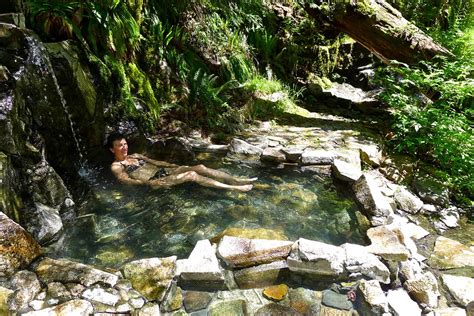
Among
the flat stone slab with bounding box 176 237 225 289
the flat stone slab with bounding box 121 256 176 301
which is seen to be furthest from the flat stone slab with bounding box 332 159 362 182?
the flat stone slab with bounding box 121 256 176 301

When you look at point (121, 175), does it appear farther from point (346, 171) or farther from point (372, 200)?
point (372, 200)

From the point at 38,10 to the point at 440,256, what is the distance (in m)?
5.72

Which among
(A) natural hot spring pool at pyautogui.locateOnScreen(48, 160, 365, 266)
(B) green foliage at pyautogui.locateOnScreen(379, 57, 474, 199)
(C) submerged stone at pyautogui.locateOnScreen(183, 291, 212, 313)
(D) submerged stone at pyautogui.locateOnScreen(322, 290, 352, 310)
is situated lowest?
(A) natural hot spring pool at pyautogui.locateOnScreen(48, 160, 365, 266)

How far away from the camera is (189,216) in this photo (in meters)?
4.17

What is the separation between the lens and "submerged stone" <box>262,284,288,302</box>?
287 cm

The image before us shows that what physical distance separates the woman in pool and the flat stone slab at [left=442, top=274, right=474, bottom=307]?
8.12 ft

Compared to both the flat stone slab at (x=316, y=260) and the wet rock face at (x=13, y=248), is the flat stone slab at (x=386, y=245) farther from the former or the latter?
the wet rock face at (x=13, y=248)

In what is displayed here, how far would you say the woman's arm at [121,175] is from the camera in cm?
471

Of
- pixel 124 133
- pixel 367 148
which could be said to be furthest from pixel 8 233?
pixel 367 148

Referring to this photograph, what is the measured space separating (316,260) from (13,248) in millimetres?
2617

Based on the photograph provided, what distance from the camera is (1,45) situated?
382cm

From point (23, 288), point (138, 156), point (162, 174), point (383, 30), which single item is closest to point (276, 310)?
point (23, 288)

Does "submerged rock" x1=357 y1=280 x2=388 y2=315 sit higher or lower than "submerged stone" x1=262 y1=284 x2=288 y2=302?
higher

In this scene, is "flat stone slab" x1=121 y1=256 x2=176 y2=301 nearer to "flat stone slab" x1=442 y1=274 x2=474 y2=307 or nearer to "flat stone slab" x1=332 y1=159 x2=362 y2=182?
"flat stone slab" x1=442 y1=274 x2=474 y2=307
